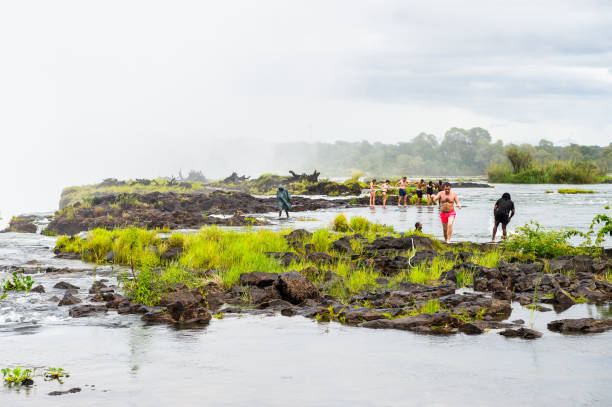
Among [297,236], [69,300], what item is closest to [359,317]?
[69,300]

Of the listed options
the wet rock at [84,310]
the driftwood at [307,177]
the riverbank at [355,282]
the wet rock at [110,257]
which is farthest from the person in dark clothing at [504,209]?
the driftwood at [307,177]

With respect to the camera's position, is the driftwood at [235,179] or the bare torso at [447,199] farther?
the driftwood at [235,179]

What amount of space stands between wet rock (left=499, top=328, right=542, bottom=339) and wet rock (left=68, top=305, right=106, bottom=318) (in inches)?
282

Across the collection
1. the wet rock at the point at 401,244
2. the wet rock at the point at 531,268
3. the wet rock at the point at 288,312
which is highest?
the wet rock at the point at 401,244

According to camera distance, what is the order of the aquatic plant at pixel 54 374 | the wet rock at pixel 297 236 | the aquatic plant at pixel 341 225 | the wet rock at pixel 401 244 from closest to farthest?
the aquatic plant at pixel 54 374, the wet rock at pixel 401 244, the wet rock at pixel 297 236, the aquatic plant at pixel 341 225

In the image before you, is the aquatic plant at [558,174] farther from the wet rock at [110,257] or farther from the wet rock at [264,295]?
the wet rock at [264,295]

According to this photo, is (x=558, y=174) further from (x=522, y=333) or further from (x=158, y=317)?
(x=158, y=317)

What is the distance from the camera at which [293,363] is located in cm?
800

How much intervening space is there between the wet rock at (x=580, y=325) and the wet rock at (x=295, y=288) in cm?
449

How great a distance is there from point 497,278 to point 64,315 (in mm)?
9018

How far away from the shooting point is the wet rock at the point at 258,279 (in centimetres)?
1320

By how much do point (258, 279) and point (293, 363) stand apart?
5.32 meters

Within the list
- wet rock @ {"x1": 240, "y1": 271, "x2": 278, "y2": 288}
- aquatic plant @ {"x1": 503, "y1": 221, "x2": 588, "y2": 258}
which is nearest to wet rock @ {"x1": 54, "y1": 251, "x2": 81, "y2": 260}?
wet rock @ {"x1": 240, "y1": 271, "x2": 278, "y2": 288}

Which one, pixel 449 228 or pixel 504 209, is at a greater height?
pixel 504 209
